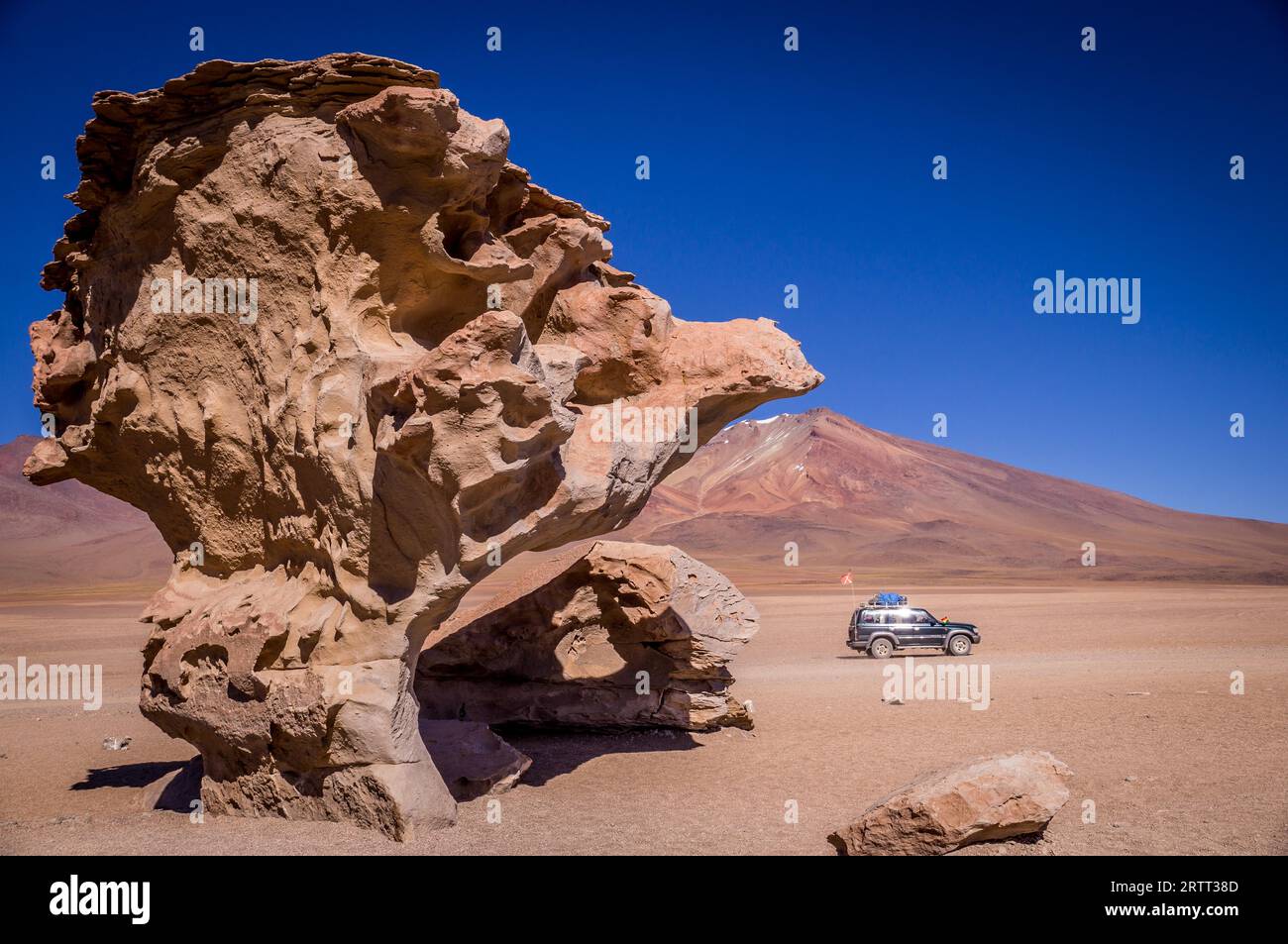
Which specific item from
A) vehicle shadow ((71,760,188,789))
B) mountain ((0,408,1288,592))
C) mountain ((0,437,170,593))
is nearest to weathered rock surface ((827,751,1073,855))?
vehicle shadow ((71,760,188,789))

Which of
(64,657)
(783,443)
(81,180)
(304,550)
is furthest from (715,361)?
(783,443)

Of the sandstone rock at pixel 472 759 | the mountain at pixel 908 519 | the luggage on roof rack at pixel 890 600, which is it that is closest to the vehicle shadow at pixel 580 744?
the sandstone rock at pixel 472 759

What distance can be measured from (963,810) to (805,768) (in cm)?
447

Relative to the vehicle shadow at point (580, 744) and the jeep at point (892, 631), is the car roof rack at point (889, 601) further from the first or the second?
the vehicle shadow at point (580, 744)

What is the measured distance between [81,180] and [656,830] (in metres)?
8.76

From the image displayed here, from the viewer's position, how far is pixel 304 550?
31.6 feet

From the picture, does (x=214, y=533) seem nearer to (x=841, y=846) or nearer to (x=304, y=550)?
(x=304, y=550)

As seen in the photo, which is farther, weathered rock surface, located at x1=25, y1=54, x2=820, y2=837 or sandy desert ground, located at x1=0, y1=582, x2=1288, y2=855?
sandy desert ground, located at x1=0, y1=582, x2=1288, y2=855

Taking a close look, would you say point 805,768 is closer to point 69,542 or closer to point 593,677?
point 593,677

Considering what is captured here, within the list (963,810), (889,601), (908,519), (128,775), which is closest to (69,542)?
(889,601)

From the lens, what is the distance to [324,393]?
351 inches

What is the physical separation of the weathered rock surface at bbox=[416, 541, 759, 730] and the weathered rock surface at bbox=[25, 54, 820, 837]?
132 inches

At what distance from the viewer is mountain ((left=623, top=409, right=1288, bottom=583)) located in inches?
3627

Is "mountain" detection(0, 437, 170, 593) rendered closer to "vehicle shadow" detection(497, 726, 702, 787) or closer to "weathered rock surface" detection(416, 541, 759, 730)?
"weathered rock surface" detection(416, 541, 759, 730)
